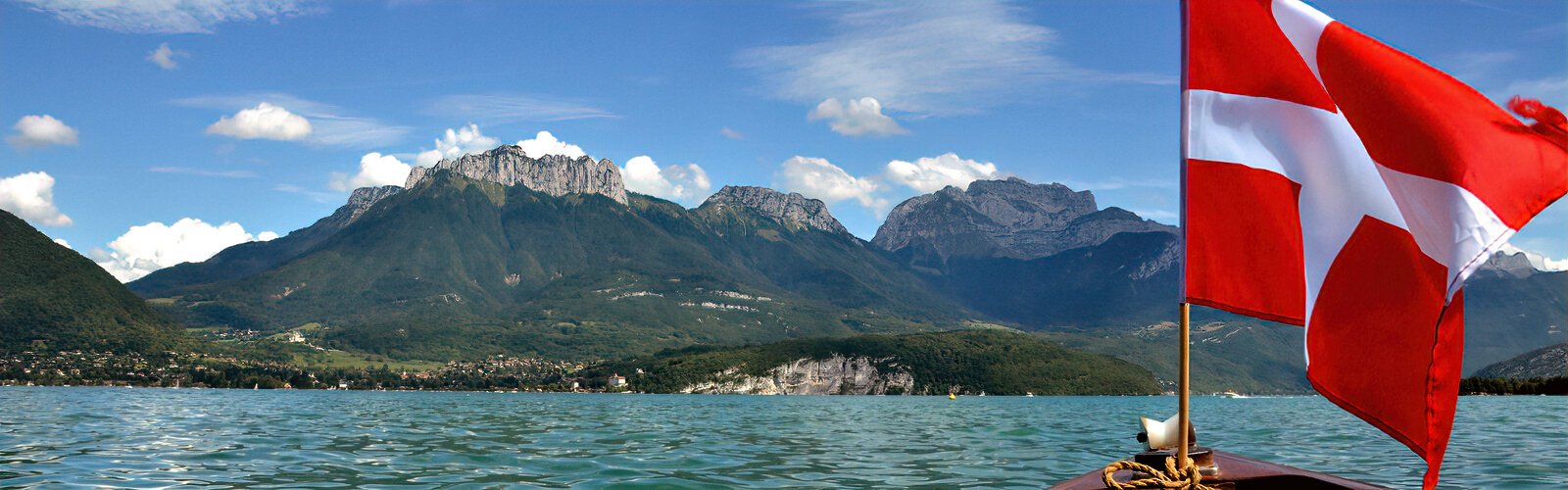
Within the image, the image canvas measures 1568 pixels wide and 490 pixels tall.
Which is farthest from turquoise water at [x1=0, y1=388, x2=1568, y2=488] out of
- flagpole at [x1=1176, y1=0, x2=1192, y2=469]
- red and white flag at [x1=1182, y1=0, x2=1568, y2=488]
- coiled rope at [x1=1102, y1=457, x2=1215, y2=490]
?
red and white flag at [x1=1182, y1=0, x2=1568, y2=488]

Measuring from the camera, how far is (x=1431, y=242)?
7.27 meters

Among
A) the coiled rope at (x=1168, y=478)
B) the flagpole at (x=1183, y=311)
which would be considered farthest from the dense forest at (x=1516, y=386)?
the coiled rope at (x=1168, y=478)

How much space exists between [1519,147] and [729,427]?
5175 centimetres

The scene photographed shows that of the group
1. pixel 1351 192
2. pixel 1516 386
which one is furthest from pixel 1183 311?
pixel 1516 386

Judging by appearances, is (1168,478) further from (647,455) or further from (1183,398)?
(647,455)

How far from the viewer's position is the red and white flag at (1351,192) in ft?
23.1

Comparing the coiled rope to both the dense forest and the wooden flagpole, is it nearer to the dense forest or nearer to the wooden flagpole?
the wooden flagpole

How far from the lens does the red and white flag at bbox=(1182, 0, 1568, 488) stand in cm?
703

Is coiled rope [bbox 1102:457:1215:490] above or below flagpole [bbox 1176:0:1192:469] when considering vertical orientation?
below

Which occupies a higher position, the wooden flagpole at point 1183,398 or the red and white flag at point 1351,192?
the red and white flag at point 1351,192

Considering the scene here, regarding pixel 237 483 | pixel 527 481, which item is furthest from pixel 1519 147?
pixel 237 483

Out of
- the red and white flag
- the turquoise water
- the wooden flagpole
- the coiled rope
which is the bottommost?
the turquoise water

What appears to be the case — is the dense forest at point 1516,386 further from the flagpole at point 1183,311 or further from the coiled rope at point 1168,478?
the coiled rope at point 1168,478

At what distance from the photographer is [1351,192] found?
25.8 feet
